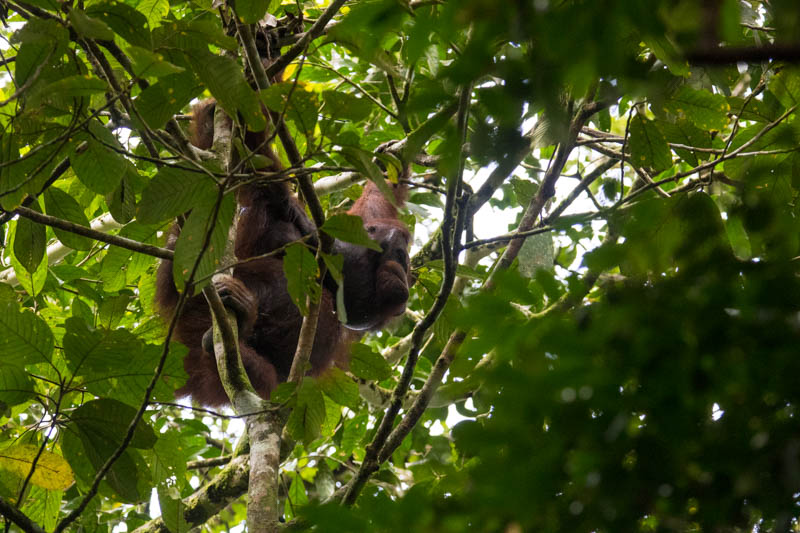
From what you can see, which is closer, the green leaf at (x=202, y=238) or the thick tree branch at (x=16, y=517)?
the thick tree branch at (x=16, y=517)

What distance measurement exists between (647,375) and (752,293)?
0.19m

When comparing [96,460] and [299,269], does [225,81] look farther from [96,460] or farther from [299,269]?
[96,460]

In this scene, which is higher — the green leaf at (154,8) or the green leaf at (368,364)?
the green leaf at (154,8)

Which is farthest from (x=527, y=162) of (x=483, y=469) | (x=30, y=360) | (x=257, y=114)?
(x=483, y=469)

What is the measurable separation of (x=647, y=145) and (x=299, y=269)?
165 centimetres

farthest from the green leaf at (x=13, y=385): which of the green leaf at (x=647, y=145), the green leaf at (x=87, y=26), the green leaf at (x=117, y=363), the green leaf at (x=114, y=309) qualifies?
the green leaf at (x=647, y=145)

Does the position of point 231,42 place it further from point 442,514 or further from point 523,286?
point 442,514

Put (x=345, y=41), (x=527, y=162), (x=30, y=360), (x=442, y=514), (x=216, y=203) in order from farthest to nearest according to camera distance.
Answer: (x=527, y=162) < (x=345, y=41) < (x=30, y=360) < (x=216, y=203) < (x=442, y=514)

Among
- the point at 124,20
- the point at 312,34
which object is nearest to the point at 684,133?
the point at 312,34

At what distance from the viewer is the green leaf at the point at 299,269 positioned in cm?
237

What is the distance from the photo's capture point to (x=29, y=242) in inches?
113

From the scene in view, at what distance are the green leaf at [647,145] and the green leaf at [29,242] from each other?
8.16 feet

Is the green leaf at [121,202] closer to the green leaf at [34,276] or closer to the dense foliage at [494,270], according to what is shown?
the dense foliage at [494,270]

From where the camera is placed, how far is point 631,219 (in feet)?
3.70
